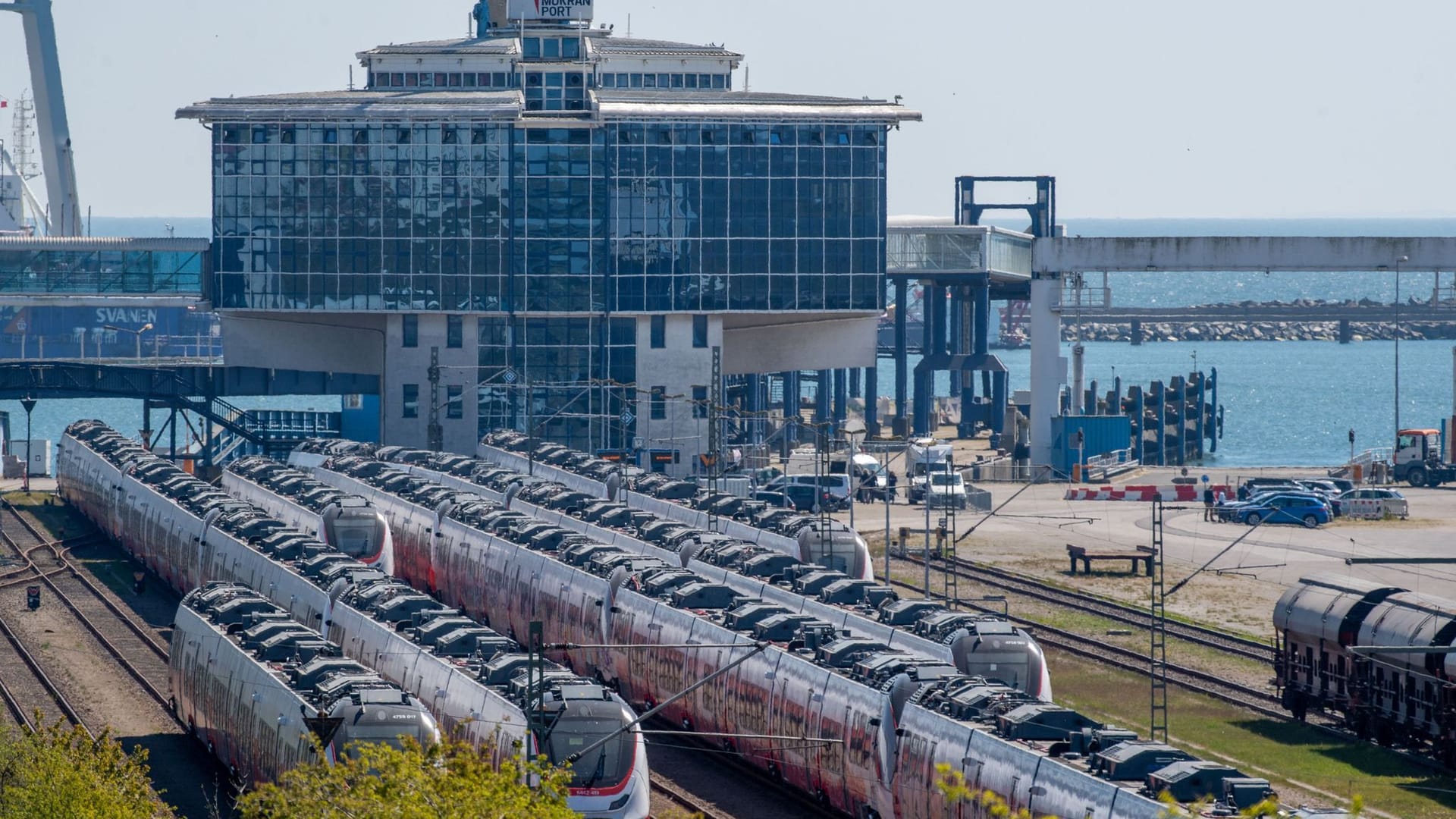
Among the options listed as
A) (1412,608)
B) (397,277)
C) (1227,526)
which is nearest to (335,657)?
(1412,608)

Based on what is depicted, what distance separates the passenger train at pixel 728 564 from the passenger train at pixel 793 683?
229mm

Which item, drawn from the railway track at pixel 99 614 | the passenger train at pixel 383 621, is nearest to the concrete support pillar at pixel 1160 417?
the passenger train at pixel 383 621

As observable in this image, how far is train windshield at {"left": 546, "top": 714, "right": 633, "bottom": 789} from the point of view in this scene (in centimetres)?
3800

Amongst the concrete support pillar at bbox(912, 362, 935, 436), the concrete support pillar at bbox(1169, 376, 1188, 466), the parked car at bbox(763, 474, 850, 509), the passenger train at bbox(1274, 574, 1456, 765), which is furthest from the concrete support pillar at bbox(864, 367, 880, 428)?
the passenger train at bbox(1274, 574, 1456, 765)

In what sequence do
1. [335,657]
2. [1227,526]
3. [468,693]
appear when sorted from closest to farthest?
1. [468,693]
2. [335,657]
3. [1227,526]

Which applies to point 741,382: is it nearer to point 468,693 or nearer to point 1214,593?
point 1214,593

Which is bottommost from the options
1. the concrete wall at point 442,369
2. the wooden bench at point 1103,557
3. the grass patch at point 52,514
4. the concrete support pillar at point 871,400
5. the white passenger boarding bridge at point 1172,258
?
the grass patch at point 52,514

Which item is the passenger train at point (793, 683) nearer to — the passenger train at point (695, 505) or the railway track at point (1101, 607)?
the passenger train at point (695, 505)

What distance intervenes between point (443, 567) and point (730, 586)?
1820 centimetres

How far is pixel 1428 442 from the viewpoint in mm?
119750

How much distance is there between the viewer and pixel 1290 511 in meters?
97.4

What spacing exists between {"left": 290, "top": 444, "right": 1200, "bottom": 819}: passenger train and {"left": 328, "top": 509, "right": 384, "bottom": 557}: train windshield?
8.40 feet

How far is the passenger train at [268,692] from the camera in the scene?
3931 centimetres

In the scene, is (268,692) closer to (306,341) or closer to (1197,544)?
(1197,544)
